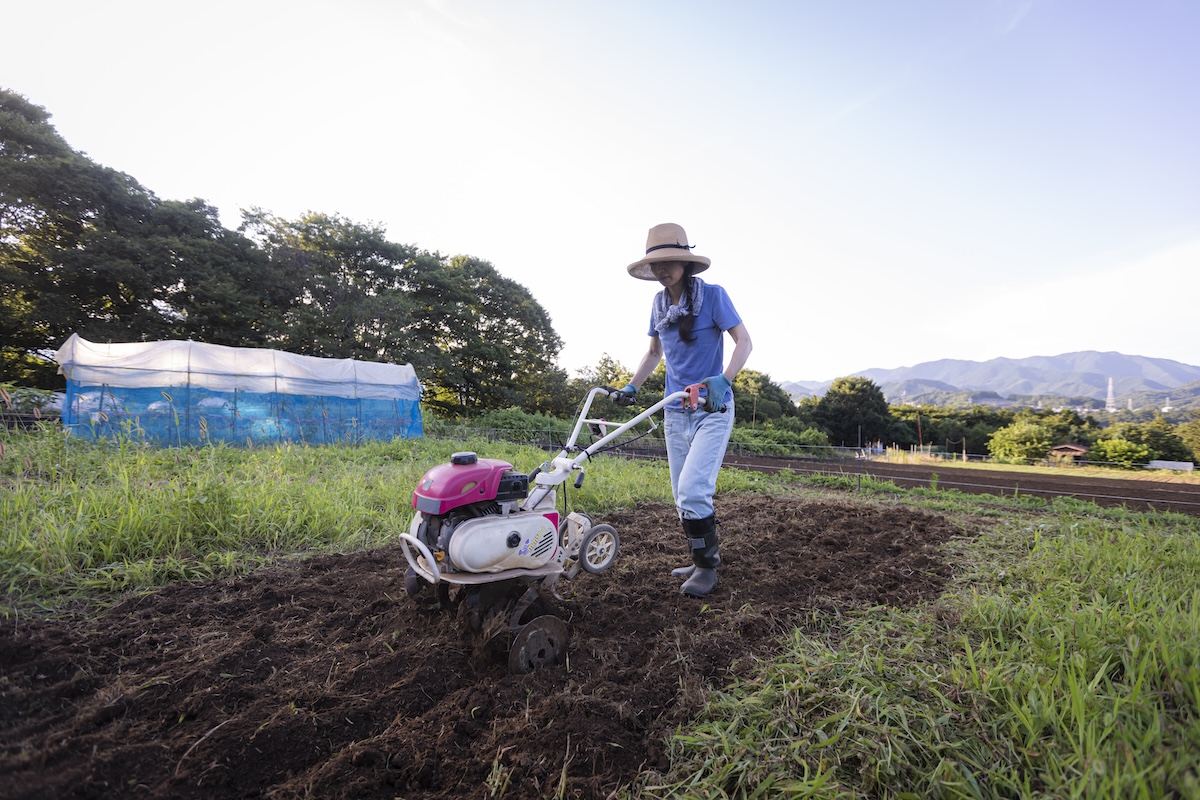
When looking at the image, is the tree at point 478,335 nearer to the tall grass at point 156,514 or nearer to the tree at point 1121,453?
the tall grass at point 156,514

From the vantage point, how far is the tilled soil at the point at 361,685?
1681 mm

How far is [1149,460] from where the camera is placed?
2383cm

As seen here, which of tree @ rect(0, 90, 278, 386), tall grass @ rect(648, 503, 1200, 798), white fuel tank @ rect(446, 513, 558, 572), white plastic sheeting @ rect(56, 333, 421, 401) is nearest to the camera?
tall grass @ rect(648, 503, 1200, 798)

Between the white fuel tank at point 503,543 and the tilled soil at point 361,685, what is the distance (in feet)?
1.14

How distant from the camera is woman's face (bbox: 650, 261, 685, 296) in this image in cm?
343

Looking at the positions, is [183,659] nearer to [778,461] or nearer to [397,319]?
[778,461]

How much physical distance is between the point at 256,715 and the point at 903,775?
2185mm

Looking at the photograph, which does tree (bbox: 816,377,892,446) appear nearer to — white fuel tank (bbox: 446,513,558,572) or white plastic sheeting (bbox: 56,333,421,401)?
white plastic sheeting (bbox: 56,333,421,401)

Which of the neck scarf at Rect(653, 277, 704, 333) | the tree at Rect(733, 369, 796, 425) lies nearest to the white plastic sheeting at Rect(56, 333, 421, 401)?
the neck scarf at Rect(653, 277, 704, 333)

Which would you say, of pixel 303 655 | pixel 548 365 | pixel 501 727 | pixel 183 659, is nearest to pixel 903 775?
pixel 501 727

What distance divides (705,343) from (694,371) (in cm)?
20

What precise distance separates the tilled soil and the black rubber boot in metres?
0.10

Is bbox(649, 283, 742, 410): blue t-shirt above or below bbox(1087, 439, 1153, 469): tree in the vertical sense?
above

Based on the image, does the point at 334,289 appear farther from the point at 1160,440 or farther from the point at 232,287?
the point at 1160,440
